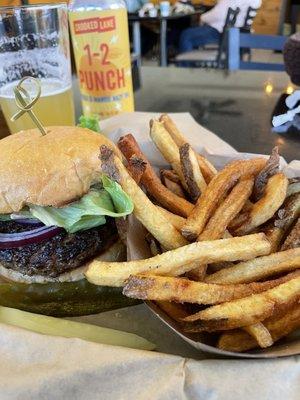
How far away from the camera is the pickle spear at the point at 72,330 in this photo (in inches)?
38.3

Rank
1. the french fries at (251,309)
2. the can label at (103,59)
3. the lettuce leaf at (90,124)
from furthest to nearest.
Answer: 1. the can label at (103,59)
2. the lettuce leaf at (90,124)
3. the french fries at (251,309)

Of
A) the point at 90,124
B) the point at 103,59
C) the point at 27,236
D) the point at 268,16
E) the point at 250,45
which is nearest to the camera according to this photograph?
the point at 27,236

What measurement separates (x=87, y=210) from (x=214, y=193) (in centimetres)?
30

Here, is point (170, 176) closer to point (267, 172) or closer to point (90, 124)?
point (267, 172)

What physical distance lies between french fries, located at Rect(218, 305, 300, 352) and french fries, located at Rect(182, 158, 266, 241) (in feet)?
0.70

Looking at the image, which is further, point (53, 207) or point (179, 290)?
point (53, 207)

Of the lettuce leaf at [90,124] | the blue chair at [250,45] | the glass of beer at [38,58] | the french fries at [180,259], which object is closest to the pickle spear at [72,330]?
the french fries at [180,259]

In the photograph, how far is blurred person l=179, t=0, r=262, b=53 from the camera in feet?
19.2

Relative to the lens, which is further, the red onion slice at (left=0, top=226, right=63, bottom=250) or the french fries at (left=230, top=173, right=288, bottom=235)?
the red onion slice at (left=0, top=226, right=63, bottom=250)

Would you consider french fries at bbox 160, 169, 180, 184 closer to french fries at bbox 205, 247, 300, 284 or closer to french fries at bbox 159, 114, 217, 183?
french fries at bbox 159, 114, 217, 183

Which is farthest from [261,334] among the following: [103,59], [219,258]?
[103,59]

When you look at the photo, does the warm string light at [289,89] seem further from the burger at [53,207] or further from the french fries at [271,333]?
the french fries at [271,333]

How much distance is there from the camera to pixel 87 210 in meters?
1.04

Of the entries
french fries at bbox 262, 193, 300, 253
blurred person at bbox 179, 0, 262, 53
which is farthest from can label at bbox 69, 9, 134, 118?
blurred person at bbox 179, 0, 262, 53
